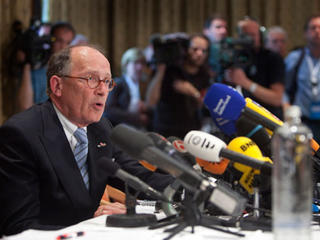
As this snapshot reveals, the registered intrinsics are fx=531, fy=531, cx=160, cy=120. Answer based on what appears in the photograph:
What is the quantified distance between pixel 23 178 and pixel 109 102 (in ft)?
8.89

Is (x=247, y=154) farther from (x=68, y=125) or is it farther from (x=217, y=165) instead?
(x=68, y=125)

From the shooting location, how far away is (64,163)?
187 cm

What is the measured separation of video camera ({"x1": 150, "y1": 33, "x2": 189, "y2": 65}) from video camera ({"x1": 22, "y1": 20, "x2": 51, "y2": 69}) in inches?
35.0

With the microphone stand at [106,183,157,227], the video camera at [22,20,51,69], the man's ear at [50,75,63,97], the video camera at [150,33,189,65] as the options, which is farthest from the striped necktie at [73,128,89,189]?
the video camera at [150,33,189,65]

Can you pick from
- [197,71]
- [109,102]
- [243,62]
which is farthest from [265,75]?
[109,102]

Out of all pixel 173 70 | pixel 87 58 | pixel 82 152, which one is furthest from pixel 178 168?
pixel 173 70

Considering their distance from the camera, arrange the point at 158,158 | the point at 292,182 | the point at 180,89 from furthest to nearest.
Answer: the point at 180,89
the point at 158,158
the point at 292,182

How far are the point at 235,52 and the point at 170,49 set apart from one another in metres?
0.55

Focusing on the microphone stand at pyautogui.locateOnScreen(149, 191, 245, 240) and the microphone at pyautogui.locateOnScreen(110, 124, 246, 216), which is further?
the microphone stand at pyautogui.locateOnScreen(149, 191, 245, 240)

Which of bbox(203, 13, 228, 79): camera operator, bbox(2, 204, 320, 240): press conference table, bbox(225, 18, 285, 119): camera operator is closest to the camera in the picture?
bbox(2, 204, 320, 240): press conference table

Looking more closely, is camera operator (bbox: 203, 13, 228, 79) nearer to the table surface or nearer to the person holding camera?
the person holding camera

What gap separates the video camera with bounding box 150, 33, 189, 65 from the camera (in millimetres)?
4266

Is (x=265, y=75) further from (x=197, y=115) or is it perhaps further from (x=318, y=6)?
(x=318, y=6)

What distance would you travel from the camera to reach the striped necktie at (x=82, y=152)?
199 centimetres
